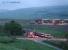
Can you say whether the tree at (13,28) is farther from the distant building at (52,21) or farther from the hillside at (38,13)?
the distant building at (52,21)

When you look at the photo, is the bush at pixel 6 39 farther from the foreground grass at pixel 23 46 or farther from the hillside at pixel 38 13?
the hillside at pixel 38 13

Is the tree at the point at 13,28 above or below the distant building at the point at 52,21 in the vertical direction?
below

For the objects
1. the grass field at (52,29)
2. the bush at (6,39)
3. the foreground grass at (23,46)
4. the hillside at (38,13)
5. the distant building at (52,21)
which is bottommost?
the foreground grass at (23,46)

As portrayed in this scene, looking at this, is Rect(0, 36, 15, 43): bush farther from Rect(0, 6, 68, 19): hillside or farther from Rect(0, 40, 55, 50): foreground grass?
Rect(0, 6, 68, 19): hillside

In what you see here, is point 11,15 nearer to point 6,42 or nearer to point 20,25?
point 20,25

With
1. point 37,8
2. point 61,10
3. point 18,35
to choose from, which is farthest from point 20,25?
point 61,10

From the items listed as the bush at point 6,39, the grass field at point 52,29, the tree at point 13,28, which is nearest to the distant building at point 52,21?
the grass field at point 52,29

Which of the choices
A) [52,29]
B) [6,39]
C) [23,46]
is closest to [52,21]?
[52,29]

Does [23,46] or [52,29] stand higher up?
[52,29]

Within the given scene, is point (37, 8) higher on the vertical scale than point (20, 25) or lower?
higher

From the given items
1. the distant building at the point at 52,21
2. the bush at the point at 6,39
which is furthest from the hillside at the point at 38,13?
the bush at the point at 6,39

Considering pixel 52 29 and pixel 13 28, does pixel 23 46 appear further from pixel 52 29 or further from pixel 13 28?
pixel 52 29
